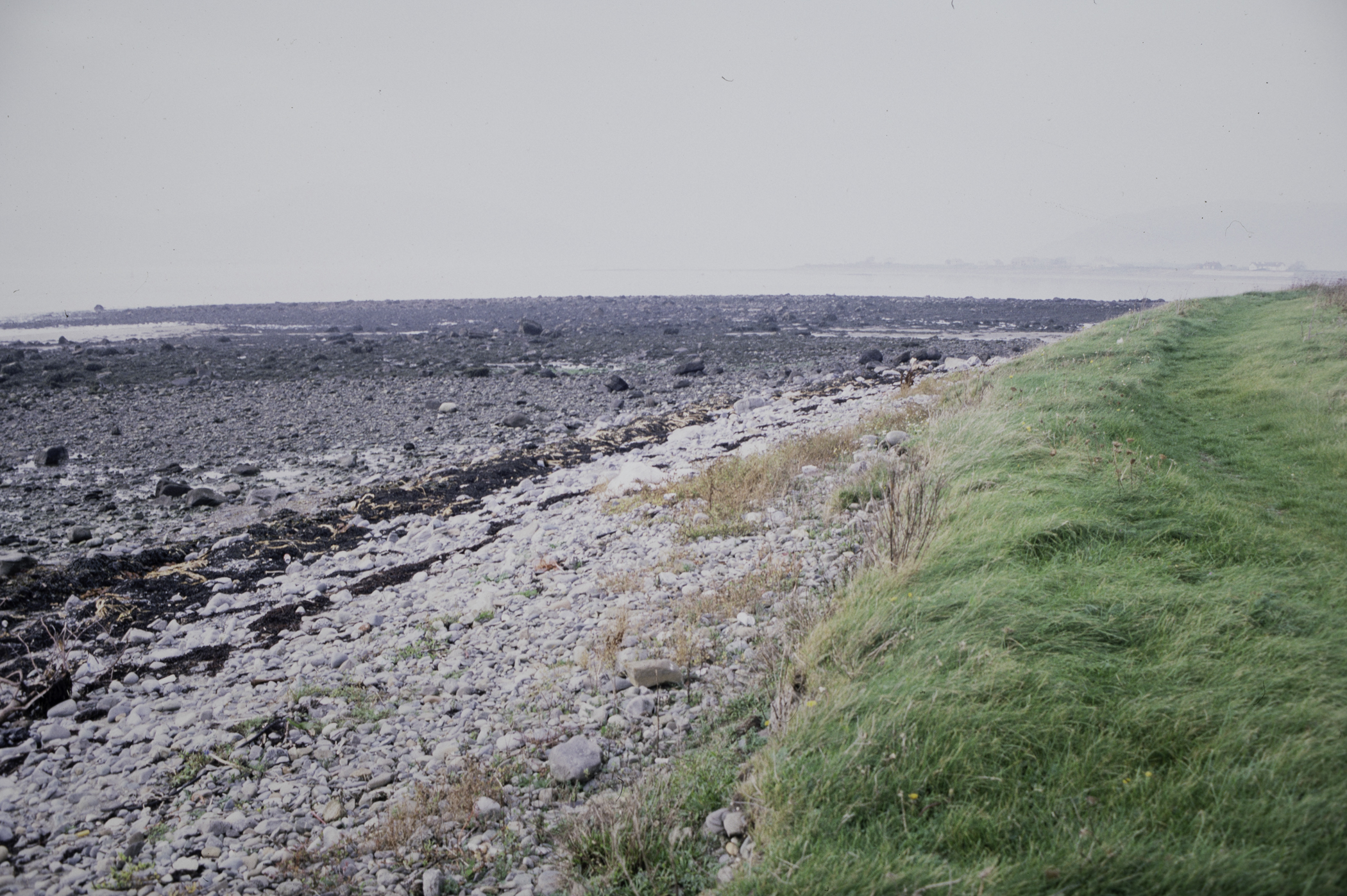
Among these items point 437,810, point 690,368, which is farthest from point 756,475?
point 690,368

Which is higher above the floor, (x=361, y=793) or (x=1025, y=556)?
(x=1025, y=556)

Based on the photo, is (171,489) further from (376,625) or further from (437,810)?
(437,810)

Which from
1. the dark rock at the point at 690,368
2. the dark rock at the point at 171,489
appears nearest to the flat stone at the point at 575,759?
the dark rock at the point at 171,489

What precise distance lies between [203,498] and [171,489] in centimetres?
104

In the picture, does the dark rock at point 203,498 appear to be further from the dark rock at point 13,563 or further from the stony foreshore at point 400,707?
the stony foreshore at point 400,707

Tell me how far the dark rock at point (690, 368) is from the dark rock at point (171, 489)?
16437 mm

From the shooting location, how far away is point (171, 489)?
13.0 metres

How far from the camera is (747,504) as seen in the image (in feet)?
30.7

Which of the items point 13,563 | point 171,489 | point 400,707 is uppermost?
point 171,489

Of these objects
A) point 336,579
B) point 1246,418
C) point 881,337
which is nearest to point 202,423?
point 336,579

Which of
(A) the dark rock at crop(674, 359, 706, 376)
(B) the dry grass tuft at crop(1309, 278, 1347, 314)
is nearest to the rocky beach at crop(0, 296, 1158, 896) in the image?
(A) the dark rock at crop(674, 359, 706, 376)

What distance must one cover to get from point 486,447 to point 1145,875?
15035 millimetres

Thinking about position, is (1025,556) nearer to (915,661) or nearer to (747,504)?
(915,661)

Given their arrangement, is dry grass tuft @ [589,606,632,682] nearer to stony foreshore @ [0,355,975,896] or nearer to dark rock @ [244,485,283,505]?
stony foreshore @ [0,355,975,896]
